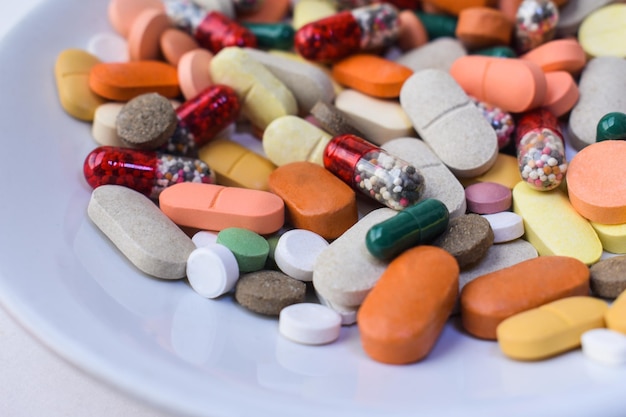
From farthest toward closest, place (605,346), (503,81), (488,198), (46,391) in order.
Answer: (503,81) → (488,198) → (46,391) → (605,346)

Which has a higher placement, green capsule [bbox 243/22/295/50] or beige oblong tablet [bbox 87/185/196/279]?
green capsule [bbox 243/22/295/50]

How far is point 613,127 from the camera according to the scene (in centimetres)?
121

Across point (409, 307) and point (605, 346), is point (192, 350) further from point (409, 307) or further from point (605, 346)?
point (605, 346)

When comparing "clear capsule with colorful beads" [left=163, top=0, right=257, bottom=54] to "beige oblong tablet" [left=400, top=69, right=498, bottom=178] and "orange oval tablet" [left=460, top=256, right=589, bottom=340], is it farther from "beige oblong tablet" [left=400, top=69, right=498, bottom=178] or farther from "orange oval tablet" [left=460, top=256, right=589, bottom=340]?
"orange oval tablet" [left=460, top=256, right=589, bottom=340]

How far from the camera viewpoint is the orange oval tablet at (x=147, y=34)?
4.87 feet

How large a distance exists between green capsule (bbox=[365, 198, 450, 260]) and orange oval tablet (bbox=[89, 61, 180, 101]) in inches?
23.2

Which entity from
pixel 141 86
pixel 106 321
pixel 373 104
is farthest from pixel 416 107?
pixel 106 321

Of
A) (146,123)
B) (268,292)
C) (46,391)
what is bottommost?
(46,391)

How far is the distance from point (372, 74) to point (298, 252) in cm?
46

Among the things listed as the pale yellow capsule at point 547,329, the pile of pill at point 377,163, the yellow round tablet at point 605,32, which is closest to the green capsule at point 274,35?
the pile of pill at point 377,163

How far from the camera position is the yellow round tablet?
1.46 m

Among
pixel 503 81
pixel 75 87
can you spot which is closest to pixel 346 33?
pixel 503 81

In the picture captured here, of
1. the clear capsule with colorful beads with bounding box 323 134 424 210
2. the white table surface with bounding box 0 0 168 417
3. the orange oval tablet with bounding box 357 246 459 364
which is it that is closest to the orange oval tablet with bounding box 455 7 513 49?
the clear capsule with colorful beads with bounding box 323 134 424 210

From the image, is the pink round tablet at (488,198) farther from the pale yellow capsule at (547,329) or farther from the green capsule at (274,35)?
the green capsule at (274,35)
